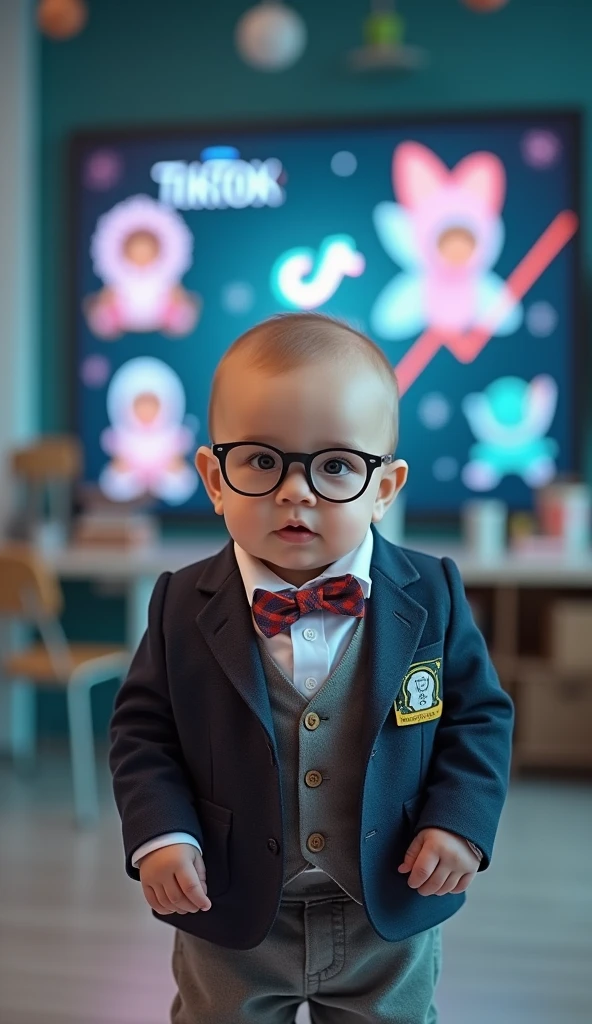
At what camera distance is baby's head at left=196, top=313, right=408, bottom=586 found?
3.23 feet

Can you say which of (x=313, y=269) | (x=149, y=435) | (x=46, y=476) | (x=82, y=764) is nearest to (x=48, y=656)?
(x=82, y=764)

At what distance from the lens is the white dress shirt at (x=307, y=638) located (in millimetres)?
1031

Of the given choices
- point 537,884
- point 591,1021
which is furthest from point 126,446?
point 591,1021

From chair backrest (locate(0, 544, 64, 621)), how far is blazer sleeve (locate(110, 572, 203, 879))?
6.17ft

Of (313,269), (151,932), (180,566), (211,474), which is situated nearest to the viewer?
(211,474)

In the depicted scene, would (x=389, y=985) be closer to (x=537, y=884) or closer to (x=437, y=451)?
(x=537, y=884)

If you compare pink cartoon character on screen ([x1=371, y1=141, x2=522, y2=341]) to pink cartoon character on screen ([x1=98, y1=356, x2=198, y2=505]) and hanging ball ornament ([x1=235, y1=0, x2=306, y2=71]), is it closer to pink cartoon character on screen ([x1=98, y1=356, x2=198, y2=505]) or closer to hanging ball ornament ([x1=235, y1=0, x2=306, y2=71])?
hanging ball ornament ([x1=235, y1=0, x2=306, y2=71])

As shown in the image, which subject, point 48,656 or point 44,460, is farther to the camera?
point 44,460

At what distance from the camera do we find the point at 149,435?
388 cm

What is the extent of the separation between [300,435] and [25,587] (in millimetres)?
2129

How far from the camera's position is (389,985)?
1.08 m

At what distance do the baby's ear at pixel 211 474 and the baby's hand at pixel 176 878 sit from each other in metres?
0.33

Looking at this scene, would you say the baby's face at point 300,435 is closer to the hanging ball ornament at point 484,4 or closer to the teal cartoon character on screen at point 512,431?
the hanging ball ornament at point 484,4

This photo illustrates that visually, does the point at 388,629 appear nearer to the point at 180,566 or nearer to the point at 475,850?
the point at 475,850
